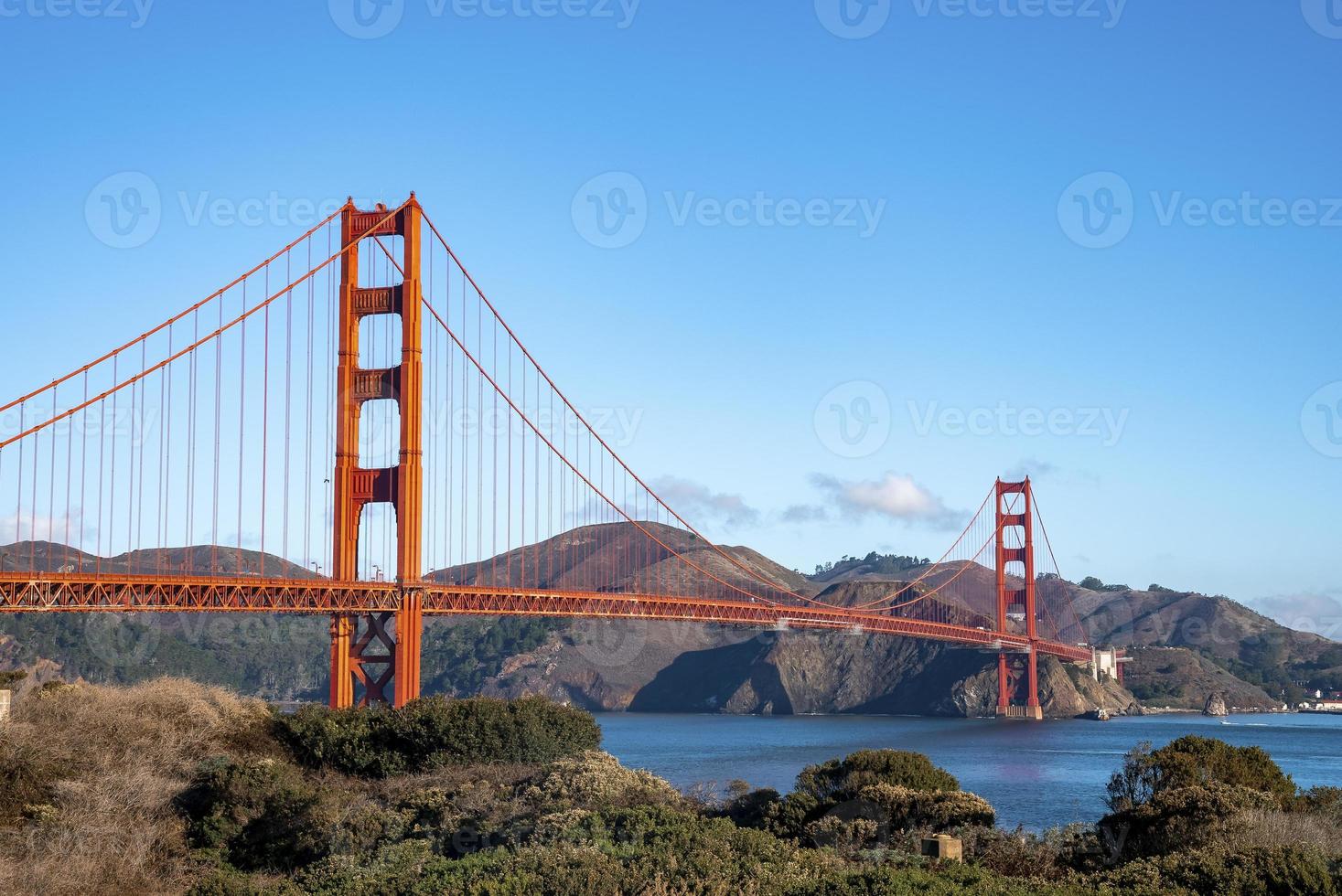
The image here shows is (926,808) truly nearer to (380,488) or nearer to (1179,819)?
(1179,819)

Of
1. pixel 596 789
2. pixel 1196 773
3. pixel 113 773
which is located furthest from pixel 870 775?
pixel 113 773

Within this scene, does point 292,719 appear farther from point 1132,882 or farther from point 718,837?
point 1132,882

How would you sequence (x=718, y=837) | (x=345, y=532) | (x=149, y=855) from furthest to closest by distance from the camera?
(x=345, y=532)
(x=149, y=855)
(x=718, y=837)

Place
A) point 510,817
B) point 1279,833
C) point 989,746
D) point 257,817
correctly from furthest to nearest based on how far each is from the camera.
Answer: point 989,746, point 257,817, point 510,817, point 1279,833

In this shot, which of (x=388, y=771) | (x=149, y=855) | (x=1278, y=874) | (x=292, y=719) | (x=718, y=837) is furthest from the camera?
(x=292, y=719)

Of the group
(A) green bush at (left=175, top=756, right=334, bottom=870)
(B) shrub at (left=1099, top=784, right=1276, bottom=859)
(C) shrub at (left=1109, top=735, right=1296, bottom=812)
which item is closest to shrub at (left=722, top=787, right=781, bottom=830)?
(B) shrub at (left=1099, top=784, right=1276, bottom=859)

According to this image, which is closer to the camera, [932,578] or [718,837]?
[718,837]

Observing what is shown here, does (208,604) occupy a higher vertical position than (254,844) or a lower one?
higher

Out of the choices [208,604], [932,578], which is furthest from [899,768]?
[932,578]

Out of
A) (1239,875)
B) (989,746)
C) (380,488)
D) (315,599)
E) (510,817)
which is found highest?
(380,488)
